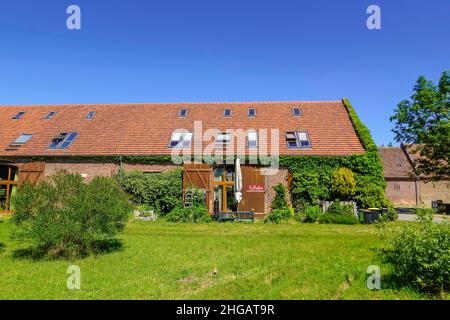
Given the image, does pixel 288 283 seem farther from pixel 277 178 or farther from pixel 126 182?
pixel 126 182

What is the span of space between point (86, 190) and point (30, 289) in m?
2.88

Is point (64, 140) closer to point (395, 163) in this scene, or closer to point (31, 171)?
point (31, 171)

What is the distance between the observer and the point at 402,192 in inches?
1380

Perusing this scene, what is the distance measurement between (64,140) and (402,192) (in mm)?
32701

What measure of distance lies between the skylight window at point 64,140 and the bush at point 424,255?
62.7ft

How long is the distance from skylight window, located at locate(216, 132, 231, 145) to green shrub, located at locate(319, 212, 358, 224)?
6730 millimetres

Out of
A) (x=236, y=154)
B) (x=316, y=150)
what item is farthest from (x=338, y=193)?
(x=236, y=154)

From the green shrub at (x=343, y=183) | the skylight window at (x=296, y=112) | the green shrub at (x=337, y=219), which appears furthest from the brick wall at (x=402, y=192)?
the green shrub at (x=337, y=219)

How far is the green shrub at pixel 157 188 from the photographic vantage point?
17.4 metres

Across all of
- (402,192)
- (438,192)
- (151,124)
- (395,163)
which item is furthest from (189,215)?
(438,192)

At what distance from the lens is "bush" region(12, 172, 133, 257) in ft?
24.3

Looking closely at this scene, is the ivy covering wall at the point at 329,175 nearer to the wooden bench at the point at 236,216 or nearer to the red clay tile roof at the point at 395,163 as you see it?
the wooden bench at the point at 236,216

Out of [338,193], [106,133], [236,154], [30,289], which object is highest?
[106,133]
